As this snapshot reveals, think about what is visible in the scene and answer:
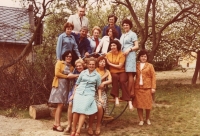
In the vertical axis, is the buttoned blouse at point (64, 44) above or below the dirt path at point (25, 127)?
above

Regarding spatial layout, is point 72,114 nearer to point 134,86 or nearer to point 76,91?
point 76,91

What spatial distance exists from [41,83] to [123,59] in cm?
400

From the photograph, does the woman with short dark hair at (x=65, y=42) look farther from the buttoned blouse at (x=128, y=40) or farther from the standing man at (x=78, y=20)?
the buttoned blouse at (x=128, y=40)

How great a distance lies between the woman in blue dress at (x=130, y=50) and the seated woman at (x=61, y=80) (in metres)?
1.31

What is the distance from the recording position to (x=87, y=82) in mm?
6879

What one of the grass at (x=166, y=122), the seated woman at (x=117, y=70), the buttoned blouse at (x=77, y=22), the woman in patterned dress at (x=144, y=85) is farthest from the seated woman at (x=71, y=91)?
the woman in patterned dress at (x=144, y=85)

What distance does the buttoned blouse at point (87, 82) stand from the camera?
22.5 ft

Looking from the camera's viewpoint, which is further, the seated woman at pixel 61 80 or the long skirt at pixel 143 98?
the long skirt at pixel 143 98

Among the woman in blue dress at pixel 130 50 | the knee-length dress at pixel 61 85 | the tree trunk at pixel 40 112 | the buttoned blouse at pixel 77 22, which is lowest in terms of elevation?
the tree trunk at pixel 40 112

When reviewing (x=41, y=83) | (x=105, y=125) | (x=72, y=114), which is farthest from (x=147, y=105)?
(x=41, y=83)

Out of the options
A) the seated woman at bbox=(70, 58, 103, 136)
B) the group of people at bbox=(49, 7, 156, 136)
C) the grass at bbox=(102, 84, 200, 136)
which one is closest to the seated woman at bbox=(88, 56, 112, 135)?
the group of people at bbox=(49, 7, 156, 136)

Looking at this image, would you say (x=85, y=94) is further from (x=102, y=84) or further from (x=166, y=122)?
(x=166, y=122)

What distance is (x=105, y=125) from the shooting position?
8062 millimetres

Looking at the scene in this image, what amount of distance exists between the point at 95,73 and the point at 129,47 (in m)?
1.23
